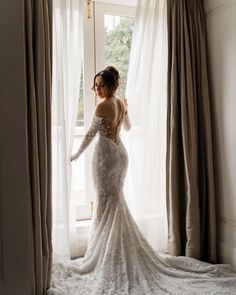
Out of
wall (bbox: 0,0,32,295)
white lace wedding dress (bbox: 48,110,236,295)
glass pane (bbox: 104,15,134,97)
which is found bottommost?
white lace wedding dress (bbox: 48,110,236,295)

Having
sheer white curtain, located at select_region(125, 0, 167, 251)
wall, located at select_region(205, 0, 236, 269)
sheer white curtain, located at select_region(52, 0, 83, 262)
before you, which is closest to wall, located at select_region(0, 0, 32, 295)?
sheer white curtain, located at select_region(52, 0, 83, 262)

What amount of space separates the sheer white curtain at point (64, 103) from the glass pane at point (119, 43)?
0.42 meters

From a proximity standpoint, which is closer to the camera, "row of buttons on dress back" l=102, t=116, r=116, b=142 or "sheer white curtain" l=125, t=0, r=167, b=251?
"row of buttons on dress back" l=102, t=116, r=116, b=142

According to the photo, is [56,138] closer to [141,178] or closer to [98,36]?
[141,178]

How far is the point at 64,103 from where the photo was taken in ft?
8.02

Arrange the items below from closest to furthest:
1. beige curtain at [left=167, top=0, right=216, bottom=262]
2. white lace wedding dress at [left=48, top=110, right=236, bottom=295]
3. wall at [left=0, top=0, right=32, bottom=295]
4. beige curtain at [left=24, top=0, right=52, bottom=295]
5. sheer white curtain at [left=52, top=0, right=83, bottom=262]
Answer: wall at [left=0, top=0, right=32, bottom=295] → beige curtain at [left=24, top=0, right=52, bottom=295] → white lace wedding dress at [left=48, top=110, right=236, bottom=295] → sheer white curtain at [left=52, top=0, right=83, bottom=262] → beige curtain at [left=167, top=0, right=216, bottom=262]

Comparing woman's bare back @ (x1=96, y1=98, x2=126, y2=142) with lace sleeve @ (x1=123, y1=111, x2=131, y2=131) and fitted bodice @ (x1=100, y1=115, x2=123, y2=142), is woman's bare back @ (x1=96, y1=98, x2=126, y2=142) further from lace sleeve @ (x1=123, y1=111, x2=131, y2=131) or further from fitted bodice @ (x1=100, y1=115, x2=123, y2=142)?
lace sleeve @ (x1=123, y1=111, x2=131, y2=131)

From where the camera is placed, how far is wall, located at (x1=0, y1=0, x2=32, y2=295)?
147cm

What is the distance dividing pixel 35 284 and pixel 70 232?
0.57 meters

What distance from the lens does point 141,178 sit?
2.79m

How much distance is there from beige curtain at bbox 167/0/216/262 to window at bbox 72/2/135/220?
42 centimetres

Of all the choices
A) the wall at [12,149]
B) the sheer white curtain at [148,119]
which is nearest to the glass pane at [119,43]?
the sheer white curtain at [148,119]

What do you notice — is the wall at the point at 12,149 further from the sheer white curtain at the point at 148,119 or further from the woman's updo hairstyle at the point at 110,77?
the sheer white curtain at the point at 148,119

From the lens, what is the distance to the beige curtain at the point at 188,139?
274 centimetres
